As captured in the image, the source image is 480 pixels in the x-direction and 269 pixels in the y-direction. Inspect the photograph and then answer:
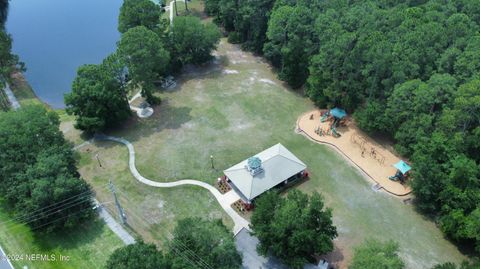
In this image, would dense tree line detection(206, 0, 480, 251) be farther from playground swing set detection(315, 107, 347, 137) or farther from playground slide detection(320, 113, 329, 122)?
playground slide detection(320, 113, 329, 122)

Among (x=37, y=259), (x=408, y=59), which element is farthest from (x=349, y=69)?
(x=37, y=259)

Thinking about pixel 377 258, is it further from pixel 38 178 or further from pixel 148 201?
pixel 38 178

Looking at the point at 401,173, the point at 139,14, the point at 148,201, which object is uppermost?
the point at 139,14

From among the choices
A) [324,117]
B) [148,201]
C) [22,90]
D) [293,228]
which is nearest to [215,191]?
[148,201]

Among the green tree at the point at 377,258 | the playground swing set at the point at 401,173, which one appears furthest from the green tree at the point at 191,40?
the green tree at the point at 377,258

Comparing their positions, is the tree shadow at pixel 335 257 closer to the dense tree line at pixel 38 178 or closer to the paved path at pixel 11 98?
the dense tree line at pixel 38 178

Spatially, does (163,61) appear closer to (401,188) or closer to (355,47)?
(355,47)

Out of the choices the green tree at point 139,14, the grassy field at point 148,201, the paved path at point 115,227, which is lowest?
the paved path at point 115,227
